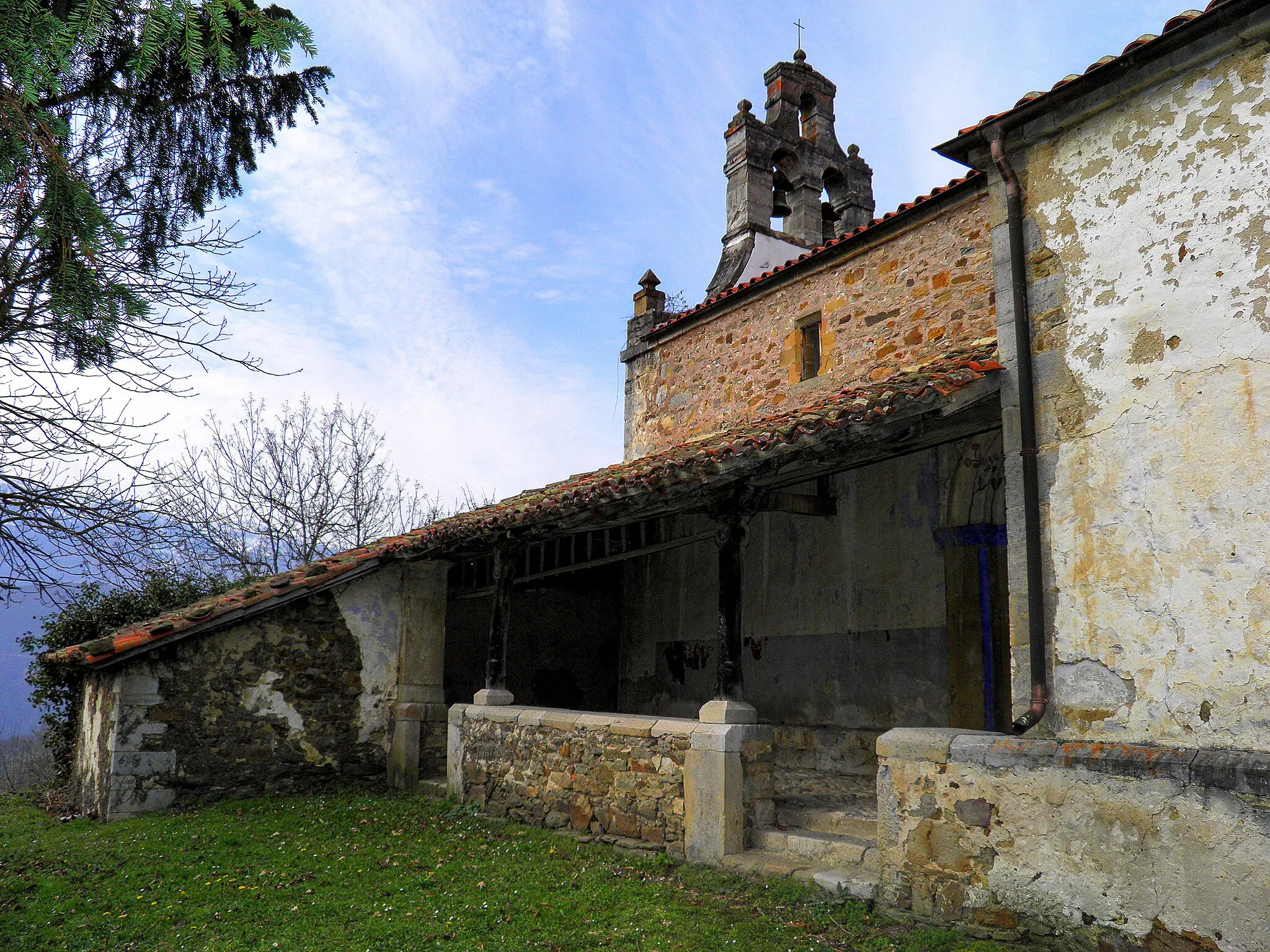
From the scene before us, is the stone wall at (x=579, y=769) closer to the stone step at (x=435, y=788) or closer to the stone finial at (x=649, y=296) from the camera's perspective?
the stone step at (x=435, y=788)

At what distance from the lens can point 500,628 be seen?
8945 millimetres

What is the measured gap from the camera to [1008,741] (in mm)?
4625

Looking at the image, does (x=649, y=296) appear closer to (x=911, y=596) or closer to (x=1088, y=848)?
(x=911, y=596)

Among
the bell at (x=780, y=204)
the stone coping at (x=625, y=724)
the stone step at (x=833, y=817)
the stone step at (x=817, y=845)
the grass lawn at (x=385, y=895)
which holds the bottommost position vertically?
the grass lawn at (x=385, y=895)

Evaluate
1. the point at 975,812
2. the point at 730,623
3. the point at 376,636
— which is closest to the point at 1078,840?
the point at 975,812

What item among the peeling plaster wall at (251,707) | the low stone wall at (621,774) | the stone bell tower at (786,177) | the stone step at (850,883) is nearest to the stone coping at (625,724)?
the low stone wall at (621,774)

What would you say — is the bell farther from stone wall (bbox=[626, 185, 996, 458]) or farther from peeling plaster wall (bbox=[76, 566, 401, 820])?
peeling plaster wall (bbox=[76, 566, 401, 820])

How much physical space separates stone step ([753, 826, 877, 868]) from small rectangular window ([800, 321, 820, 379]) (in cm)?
514

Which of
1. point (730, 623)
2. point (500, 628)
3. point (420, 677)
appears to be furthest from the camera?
point (420, 677)

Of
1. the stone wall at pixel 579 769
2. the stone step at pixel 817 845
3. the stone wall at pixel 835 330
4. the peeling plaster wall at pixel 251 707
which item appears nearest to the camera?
the stone step at pixel 817 845

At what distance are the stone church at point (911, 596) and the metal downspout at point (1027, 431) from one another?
2 cm

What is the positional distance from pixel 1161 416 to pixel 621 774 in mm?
4218

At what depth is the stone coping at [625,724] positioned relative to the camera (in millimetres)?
6012

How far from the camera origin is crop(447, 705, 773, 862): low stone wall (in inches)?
234
